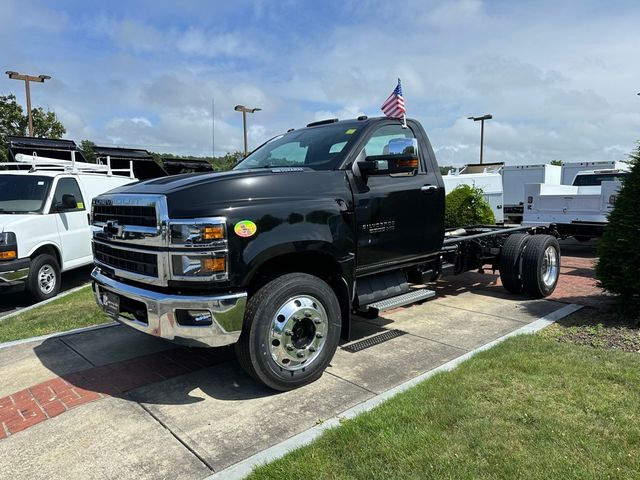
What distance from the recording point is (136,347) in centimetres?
511

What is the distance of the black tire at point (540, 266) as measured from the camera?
6664 mm

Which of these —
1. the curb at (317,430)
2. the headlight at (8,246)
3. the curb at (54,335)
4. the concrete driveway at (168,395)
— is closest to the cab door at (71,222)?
the headlight at (8,246)

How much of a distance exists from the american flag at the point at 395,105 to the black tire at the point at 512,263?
2.88m

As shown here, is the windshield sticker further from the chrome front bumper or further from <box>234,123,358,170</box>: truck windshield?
<box>234,123,358,170</box>: truck windshield

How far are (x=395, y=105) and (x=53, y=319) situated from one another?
5.14 meters

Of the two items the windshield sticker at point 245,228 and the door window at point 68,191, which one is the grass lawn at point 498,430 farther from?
the door window at point 68,191

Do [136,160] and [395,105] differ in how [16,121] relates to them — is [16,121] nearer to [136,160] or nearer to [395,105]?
[136,160]

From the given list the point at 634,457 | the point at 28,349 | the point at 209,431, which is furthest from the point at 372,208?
the point at 28,349

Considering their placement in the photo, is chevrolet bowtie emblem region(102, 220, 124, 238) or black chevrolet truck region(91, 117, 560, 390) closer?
black chevrolet truck region(91, 117, 560, 390)

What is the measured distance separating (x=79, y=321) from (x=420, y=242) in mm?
4360

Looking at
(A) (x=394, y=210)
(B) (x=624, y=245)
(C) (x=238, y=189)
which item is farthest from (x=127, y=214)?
(B) (x=624, y=245)

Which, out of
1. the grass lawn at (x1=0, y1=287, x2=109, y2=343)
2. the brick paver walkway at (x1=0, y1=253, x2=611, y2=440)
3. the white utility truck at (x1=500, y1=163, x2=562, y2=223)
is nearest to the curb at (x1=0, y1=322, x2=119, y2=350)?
the grass lawn at (x1=0, y1=287, x2=109, y2=343)

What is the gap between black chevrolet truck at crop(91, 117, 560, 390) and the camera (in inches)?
139

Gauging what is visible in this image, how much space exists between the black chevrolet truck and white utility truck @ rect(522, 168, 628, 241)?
21.5ft
